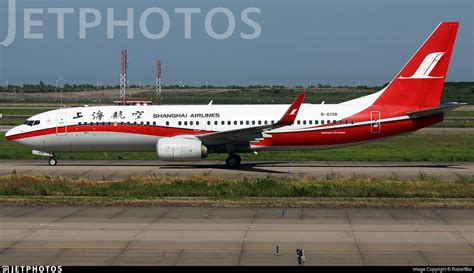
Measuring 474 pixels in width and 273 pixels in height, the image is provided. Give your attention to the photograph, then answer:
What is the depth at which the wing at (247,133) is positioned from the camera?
35.7 metres

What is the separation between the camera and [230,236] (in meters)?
19.4

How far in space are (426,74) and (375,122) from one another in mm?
3624

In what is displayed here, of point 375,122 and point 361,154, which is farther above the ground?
point 375,122

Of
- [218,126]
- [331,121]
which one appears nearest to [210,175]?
[218,126]

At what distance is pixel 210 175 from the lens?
34500 millimetres

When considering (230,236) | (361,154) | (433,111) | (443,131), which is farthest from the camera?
Answer: (443,131)

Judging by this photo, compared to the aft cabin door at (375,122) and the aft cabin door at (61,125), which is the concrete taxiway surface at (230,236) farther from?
the aft cabin door at (61,125)

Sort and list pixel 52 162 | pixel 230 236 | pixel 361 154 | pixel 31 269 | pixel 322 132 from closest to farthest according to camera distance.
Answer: pixel 31 269 < pixel 230 236 < pixel 322 132 < pixel 52 162 < pixel 361 154

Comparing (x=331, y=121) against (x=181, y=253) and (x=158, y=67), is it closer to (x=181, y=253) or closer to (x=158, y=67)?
(x=181, y=253)

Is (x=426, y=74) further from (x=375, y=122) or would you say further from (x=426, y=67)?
(x=375, y=122)

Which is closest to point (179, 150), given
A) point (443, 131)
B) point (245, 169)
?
point (245, 169)

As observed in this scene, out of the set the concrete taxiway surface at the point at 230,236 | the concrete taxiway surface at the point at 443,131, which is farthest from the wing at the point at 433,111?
the concrete taxiway surface at the point at 443,131

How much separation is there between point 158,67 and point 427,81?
283ft

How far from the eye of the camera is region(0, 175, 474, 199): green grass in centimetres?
2744
